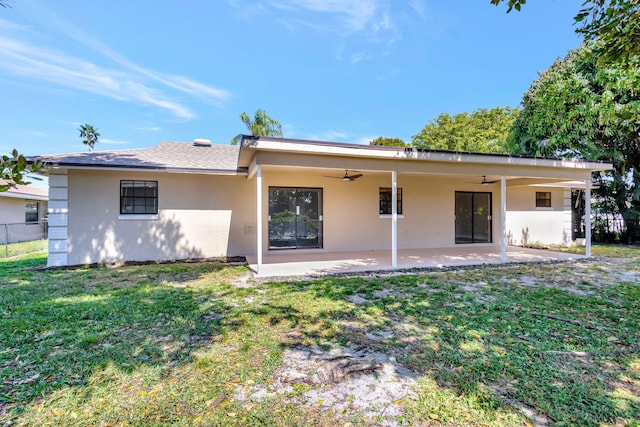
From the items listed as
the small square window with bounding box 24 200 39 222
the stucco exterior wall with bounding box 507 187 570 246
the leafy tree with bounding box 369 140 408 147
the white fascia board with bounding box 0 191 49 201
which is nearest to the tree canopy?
the leafy tree with bounding box 369 140 408 147

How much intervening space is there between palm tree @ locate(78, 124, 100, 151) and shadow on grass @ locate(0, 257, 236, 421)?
31072mm

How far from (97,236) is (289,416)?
27.7 feet

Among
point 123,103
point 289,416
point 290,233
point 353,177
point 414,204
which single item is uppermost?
point 123,103

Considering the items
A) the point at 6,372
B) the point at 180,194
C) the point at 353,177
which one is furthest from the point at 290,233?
the point at 6,372

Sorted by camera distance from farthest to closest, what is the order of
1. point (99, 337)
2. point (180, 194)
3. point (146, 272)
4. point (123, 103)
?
point (123, 103) → point (180, 194) → point (146, 272) → point (99, 337)

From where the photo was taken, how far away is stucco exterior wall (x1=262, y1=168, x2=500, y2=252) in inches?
396

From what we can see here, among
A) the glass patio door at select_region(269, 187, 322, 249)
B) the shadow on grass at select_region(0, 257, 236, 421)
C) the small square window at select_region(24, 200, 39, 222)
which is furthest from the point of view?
the small square window at select_region(24, 200, 39, 222)

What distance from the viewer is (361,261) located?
27.5 feet

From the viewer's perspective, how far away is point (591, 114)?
11.8 metres

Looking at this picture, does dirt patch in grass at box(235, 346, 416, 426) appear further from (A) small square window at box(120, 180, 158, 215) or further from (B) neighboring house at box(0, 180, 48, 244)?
(B) neighboring house at box(0, 180, 48, 244)

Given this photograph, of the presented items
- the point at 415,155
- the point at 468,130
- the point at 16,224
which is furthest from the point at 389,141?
the point at 16,224

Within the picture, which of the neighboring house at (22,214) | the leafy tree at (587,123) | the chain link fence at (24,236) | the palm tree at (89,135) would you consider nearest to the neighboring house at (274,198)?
the leafy tree at (587,123)

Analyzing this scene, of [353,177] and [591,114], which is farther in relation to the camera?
[591,114]

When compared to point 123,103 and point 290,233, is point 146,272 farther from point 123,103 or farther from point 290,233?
point 123,103
